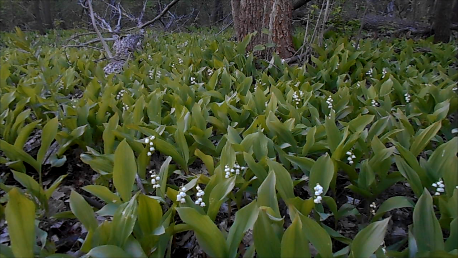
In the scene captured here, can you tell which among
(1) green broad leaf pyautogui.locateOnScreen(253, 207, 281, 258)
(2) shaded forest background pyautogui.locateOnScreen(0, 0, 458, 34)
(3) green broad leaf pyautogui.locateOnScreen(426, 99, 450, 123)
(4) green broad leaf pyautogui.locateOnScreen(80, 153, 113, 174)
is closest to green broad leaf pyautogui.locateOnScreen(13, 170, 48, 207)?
(4) green broad leaf pyautogui.locateOnScreen(80, 153, 113, 174)

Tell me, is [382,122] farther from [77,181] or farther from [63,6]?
[63,6]

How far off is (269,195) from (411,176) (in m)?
0.75

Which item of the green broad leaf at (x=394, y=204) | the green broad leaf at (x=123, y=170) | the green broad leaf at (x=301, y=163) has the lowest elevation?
the green broad leaf at (x=394, y=204)

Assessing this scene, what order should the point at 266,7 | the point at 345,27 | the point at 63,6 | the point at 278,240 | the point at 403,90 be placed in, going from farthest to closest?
the point at 63,6, the point at 345,27, the point at 266,7, the point at 403,90, the point at 278,240

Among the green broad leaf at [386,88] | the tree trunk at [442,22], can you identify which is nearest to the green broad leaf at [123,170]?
the green broad leaf at [386,88]

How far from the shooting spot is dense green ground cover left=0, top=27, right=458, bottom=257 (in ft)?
4.14

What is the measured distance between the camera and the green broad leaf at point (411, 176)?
5.32ft

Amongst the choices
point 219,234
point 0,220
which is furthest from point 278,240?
point 0,220

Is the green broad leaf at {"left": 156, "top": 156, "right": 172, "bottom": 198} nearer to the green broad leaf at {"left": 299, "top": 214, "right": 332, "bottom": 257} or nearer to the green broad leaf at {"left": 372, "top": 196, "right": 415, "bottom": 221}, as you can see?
the green broad leaf at {"left": 299, "top": 214, "right": 332, "bottom": 257}

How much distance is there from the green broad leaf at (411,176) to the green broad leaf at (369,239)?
55 centimetres

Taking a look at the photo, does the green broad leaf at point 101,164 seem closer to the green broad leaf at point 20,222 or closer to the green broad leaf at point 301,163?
the green broad leaf at point 20,222

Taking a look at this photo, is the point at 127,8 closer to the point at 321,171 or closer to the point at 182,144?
the point at 182,144

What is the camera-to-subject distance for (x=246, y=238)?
168cm

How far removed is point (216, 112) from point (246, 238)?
110 cm
